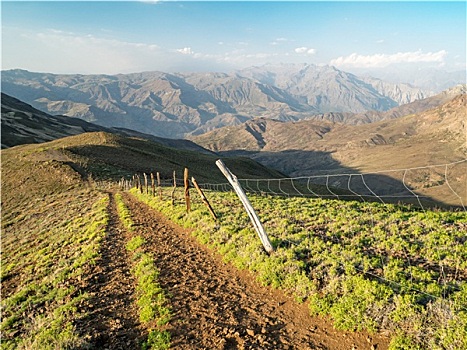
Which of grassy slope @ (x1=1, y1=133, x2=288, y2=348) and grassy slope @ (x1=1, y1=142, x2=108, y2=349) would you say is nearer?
grassy slope @ (x1=1, y1=142, x2=108, y2=349)

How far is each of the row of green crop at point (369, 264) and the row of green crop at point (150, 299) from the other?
10.1ft

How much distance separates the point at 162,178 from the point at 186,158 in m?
37.6

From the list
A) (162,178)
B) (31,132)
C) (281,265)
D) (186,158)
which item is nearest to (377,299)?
(281,265)

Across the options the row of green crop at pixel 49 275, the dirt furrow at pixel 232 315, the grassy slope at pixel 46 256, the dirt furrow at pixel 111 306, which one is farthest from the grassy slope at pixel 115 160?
the dirt furrow at pixel 232 315

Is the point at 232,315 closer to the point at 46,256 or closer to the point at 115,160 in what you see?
the point at 46,256

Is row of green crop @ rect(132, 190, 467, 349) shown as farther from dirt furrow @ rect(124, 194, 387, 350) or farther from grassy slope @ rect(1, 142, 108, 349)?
grassy slope @ rect(1, 142, 108, 349)

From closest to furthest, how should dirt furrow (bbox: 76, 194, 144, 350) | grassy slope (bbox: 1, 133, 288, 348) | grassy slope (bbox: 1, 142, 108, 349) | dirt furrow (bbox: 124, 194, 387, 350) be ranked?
dirt furrow (bbox: 124, 194, 387, 350)
dirt furrow (bbox: 76, 194, 144, 350)
grassy slope (bbox: 1, 142, 108, 349)
grassy slope (bbox: 1, 133, 288, 348)

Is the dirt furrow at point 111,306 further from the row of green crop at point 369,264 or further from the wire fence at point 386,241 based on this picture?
the wire fence at point 386,241

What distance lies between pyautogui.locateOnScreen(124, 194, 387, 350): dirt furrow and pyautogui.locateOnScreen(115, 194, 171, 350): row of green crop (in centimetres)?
26

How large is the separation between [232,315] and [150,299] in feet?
9.49

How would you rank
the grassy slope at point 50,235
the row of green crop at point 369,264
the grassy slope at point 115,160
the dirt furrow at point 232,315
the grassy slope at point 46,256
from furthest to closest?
the grassy slope at point 115,160 → the grassy slope at point 50,235 → the grassy slope at point 46,256 → the dirt furrow at point 232,315 → the row of green crop at point 369,264

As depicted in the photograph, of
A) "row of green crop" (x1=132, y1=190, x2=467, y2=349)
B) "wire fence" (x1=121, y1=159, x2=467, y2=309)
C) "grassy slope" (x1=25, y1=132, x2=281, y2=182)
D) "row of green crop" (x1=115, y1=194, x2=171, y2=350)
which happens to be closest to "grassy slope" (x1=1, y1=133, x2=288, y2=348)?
"grassy slope" (x1=25, y1=132, x2=281, y2=182)

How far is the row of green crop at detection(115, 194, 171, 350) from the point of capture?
763cm

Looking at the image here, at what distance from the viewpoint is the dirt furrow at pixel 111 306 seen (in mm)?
7898
